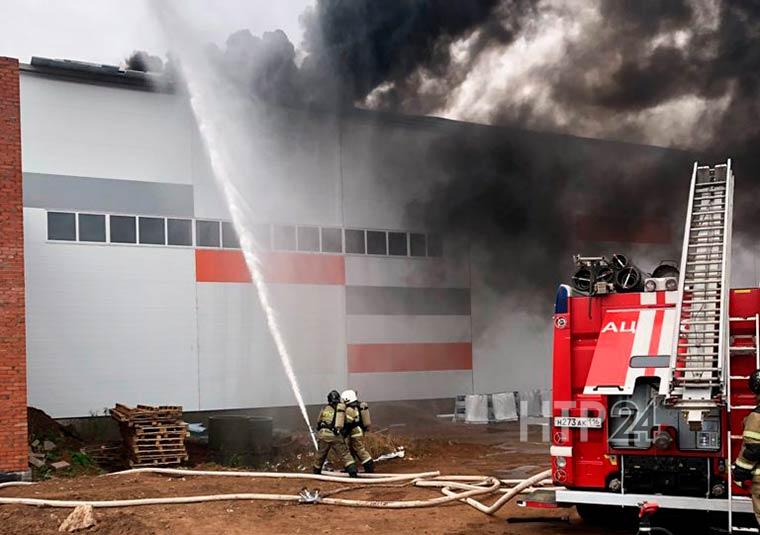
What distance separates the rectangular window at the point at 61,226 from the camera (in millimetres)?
18797

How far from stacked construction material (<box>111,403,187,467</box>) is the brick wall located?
254 centimetres

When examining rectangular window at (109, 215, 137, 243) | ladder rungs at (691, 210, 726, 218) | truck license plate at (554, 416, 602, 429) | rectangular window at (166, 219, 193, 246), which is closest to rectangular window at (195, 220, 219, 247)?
rectangular window at (166, 219, 193, 246)

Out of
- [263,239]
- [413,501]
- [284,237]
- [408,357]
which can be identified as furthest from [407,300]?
[413,501]

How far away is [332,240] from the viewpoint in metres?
22.5

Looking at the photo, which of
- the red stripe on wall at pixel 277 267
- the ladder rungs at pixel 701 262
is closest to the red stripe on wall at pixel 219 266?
the red stripe on wall at pixel 277 267

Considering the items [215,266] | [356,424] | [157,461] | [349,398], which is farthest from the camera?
[215,266]

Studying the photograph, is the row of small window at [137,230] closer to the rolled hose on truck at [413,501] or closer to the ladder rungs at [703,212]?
the rolled hose on truck at [413,501]

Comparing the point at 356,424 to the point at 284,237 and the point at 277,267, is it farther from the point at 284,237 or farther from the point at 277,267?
the point at 284,237

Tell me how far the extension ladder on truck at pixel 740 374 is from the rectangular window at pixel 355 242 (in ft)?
52.9

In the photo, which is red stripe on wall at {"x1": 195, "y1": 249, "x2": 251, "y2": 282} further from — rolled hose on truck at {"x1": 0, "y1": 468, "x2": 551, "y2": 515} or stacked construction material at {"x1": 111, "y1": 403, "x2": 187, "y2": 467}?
rolled hose on truck at {"x1": 0, "y1": 468, "x2": 551, "y2": 515}

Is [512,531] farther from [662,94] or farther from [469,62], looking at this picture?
[469,62]

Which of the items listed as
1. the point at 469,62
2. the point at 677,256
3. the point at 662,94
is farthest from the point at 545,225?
the point at 662,94

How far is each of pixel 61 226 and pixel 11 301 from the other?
652cm

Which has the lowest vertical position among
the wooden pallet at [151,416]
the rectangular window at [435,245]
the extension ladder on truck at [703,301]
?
the wooden pallet at [151,416]
